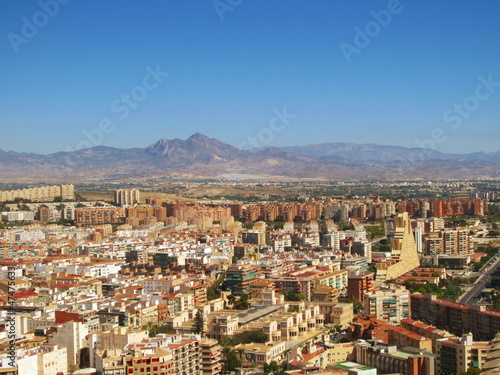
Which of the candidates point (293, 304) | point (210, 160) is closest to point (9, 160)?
point (210, 160)

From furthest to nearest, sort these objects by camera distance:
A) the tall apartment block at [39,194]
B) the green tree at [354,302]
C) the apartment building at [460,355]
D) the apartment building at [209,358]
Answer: the tall apartment block at [39,194] → the green tree at [354,302] → the apartment building at [209,358] → the apartment building at [460,355]

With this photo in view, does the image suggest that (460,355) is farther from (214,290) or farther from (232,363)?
(214,290)

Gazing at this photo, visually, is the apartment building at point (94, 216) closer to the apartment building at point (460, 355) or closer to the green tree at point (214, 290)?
the green tree at point (214, 290)

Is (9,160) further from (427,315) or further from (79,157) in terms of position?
(427,315)

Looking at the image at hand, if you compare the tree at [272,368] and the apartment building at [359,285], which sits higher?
the apartment building at [359,285]

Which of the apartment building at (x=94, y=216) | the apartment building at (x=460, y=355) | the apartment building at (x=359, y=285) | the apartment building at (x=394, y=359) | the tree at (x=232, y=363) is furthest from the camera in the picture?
the apartment building at (x=94, y=216)

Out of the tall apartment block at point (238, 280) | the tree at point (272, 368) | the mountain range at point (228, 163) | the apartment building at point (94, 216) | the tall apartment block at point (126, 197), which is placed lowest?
the tree at point (272, 368)

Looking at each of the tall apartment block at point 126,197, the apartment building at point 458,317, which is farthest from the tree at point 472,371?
the tall apartment block at point 126,197
